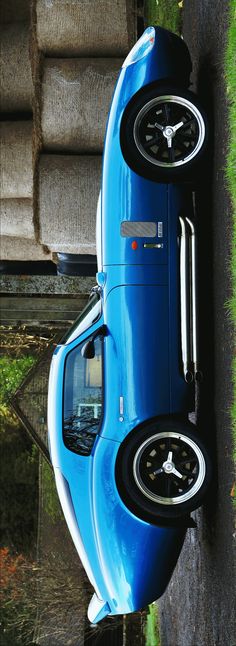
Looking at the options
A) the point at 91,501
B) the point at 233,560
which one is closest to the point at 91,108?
the point at 91,501

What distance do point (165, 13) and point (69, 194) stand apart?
2.24 m

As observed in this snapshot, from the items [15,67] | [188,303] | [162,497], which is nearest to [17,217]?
[15,67]

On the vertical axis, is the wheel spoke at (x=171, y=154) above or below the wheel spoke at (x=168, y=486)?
above

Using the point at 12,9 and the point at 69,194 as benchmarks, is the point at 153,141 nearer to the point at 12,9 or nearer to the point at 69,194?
the point at 69,194

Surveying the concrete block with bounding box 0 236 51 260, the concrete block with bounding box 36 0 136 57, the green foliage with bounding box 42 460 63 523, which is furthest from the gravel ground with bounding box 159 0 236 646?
the green foliage with bounding box 42 460 63 523

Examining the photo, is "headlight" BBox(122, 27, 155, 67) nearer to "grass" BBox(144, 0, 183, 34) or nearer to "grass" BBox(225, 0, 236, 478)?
"grass" BBox(225, 0, 236, 478)

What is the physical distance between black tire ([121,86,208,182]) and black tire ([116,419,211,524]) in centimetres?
173

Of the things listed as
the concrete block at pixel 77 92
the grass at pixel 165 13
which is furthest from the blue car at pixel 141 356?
the grass at pixel 165 13

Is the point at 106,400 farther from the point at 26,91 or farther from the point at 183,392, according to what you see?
the point at 26,91

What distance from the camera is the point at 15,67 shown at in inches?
308

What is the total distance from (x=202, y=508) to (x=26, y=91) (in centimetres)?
409

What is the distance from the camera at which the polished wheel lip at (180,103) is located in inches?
235

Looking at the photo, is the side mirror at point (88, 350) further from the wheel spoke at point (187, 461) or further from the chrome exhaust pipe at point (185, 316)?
the wheel spoke at point (187, 461)

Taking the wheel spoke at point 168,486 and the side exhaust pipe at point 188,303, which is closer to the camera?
the wheel spoke at point 168,486
